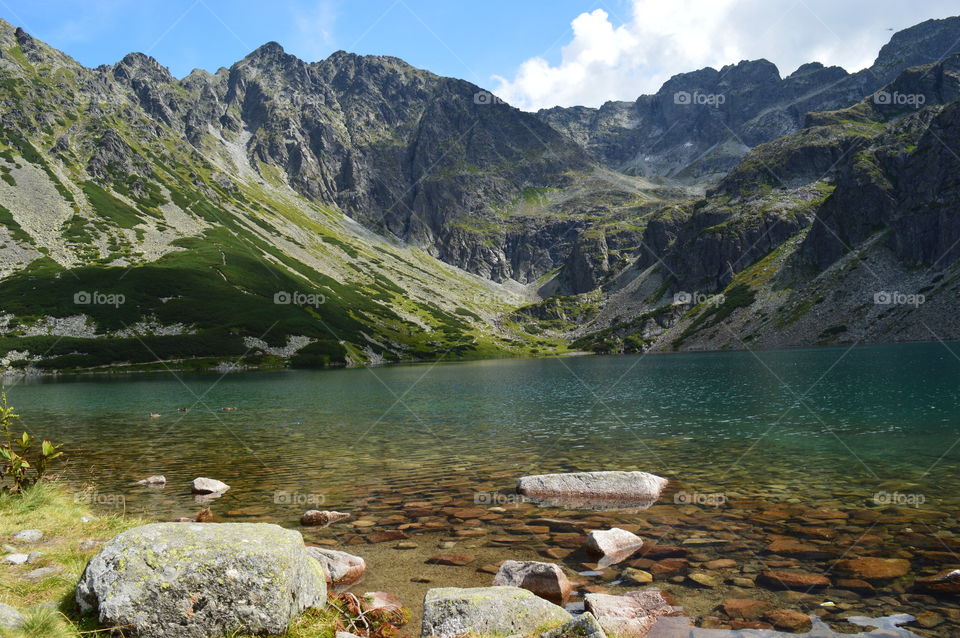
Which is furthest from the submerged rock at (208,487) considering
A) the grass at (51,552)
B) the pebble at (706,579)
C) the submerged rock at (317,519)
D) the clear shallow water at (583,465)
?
the pebble at (706,579)

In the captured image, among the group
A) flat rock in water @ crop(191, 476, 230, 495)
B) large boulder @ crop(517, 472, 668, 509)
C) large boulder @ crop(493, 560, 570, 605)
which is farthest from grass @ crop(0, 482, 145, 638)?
large boulder @ crop(517, 472, 668, 509)

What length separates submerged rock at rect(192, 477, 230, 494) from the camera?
855 inches

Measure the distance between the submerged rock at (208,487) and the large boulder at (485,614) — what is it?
55.7 feet

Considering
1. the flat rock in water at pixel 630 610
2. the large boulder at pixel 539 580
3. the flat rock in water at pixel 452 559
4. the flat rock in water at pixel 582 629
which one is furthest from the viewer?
the flat rock in water at pixel 452 559

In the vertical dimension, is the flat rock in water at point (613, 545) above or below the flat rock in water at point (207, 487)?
above

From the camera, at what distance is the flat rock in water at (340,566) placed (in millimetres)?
12211

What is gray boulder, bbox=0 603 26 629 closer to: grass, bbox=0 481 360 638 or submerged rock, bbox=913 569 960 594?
grass, bbox=0 481 360 638

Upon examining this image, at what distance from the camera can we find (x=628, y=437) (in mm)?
34312

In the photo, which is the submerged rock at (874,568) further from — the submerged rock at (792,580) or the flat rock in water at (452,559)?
the flat rock in water at (452,559)

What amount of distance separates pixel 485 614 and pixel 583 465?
62.2 feet

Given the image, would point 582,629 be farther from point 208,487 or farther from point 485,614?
point 208,487

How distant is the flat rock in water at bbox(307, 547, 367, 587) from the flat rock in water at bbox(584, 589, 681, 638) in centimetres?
584

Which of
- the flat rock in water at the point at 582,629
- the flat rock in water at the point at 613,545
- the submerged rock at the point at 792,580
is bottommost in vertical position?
the flat rock in water at the point at 613,545

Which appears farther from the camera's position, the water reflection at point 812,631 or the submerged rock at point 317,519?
the submerged rock at point 317,519
